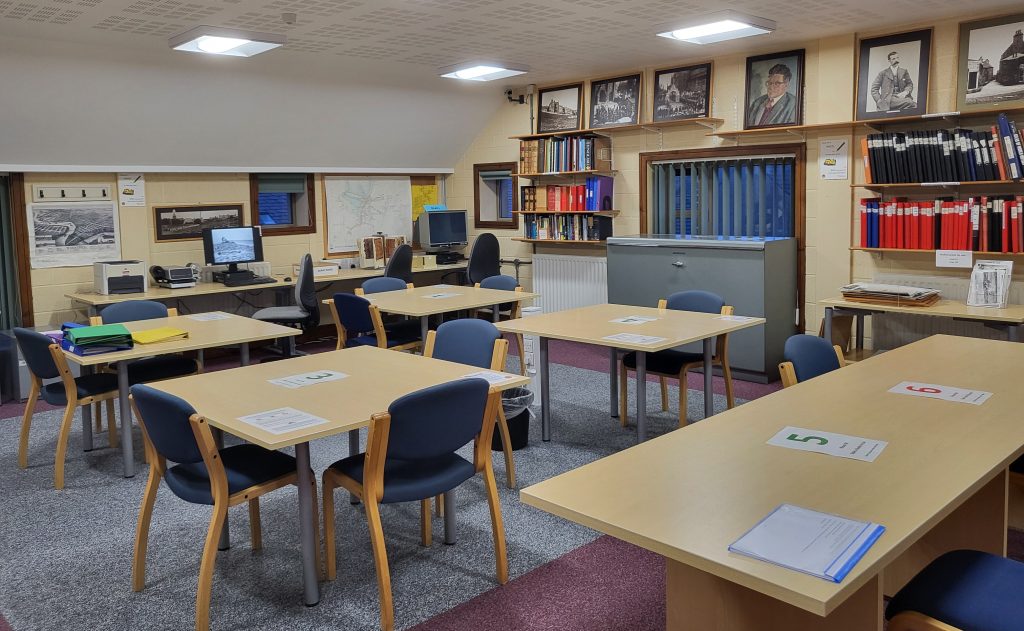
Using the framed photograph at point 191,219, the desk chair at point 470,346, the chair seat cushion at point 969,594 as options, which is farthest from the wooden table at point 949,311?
the framed photograph at point 191,219

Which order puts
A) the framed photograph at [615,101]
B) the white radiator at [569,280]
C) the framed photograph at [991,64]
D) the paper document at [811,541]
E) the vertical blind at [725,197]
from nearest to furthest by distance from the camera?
the paper document at [811,541] < the framed photograph at [991,64] < the vertical blind at [725,197] < the framed photograph at [615,101] < the white radiator at [569,280]

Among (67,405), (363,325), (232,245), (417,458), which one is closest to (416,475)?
(417,458)

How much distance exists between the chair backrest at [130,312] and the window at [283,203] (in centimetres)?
254

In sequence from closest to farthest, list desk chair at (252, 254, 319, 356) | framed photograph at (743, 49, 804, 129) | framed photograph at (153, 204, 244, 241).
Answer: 1. framed photograph at (743, 49, 804, 129)
2. desk chair at (252, 254, 319, 356)
3. framed photograph at (153, 204, 244, 241)

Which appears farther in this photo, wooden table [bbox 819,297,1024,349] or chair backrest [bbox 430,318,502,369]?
wooden table [bbox 819,297,1024,349]

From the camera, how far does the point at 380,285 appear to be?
6.50 metres

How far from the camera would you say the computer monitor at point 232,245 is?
714 centimetres

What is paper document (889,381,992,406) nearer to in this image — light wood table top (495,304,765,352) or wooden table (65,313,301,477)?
light wood table top (495,304,765,352)

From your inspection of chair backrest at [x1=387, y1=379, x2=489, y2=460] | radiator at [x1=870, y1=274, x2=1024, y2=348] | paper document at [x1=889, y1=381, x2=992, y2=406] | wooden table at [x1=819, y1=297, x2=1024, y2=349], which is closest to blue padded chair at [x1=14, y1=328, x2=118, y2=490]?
chair backrest at [x1=387, y1=379, x2=489, y2=460]

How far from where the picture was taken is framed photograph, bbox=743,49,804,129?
631 centimetres

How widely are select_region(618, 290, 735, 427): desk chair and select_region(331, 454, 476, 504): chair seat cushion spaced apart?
1.99 meters

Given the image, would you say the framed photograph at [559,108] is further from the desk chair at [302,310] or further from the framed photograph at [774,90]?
the desk chair at [302,310]

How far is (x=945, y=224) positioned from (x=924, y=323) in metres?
0.77

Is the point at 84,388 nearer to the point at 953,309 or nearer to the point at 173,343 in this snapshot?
the point at 173,343
